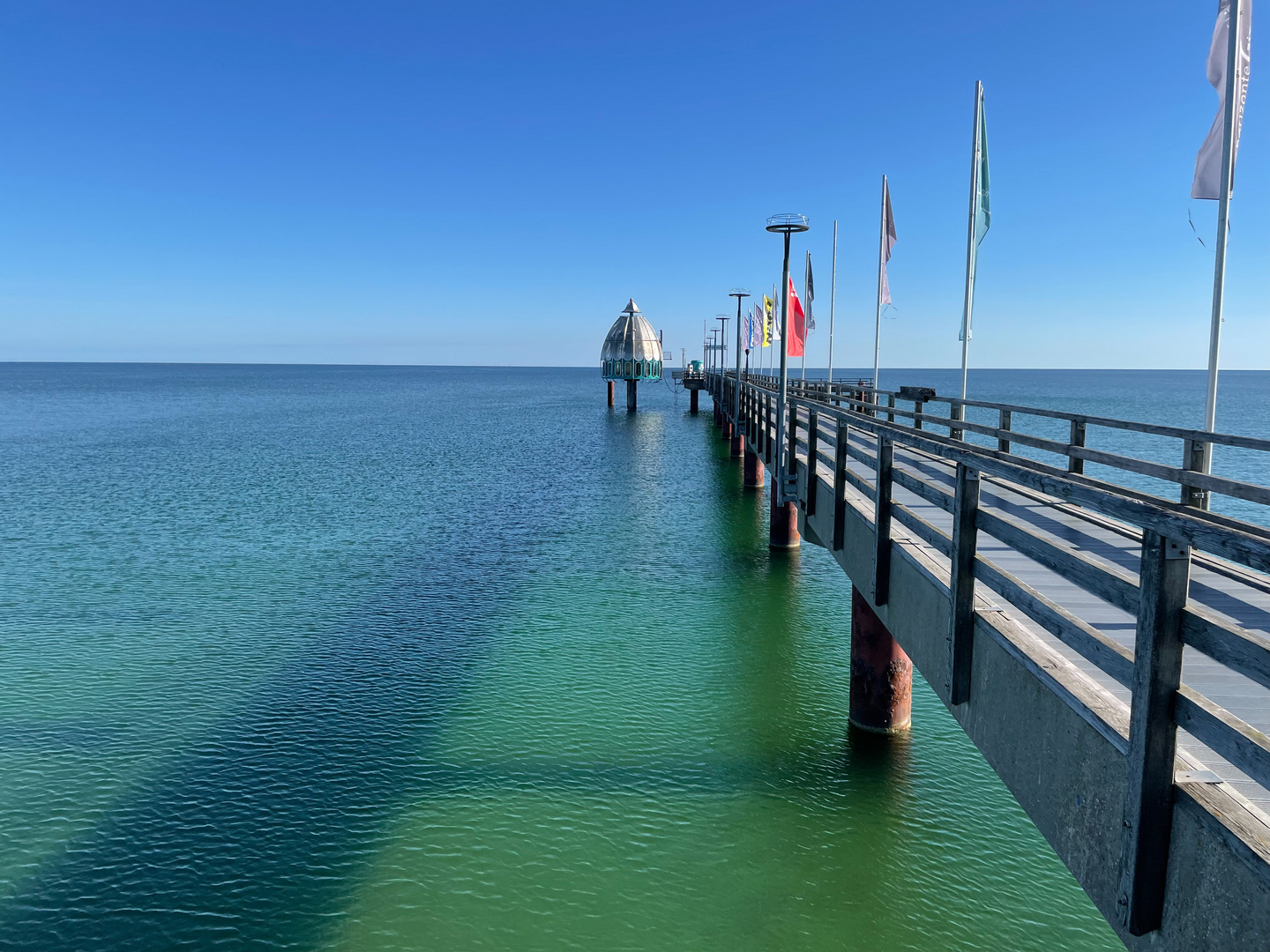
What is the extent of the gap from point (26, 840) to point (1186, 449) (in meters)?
12.7

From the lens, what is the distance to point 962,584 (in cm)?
551

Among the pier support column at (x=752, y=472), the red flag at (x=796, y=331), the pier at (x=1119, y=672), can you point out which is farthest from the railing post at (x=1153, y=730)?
the pier support column at (x=752, y=472)

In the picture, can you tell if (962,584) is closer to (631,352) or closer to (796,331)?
(796,331)

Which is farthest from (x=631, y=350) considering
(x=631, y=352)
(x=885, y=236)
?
(x=885, y=236)

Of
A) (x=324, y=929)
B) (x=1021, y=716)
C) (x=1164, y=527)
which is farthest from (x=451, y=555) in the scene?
(x=1164, y=527)

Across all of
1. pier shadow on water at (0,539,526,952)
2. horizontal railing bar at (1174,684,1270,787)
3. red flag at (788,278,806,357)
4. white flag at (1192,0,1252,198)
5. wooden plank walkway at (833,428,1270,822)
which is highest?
white flag at (1192,0,1252,198)

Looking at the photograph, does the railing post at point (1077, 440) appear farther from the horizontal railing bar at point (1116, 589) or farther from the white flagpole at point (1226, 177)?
the horizontal railing bar at point (1116, 589)

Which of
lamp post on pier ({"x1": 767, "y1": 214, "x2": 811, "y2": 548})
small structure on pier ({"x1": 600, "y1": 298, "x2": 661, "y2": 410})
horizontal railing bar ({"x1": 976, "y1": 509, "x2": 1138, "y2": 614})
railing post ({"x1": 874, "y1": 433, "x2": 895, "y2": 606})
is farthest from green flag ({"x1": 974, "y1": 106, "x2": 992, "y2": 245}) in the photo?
small structure on pier ({"x1": 600, "y1": 298, "x2": 661, "y2": 410})

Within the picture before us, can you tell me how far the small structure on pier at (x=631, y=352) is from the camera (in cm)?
9438

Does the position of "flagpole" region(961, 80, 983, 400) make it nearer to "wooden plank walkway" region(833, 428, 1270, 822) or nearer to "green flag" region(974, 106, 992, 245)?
"green flag" region(974, 106, 992, 245)

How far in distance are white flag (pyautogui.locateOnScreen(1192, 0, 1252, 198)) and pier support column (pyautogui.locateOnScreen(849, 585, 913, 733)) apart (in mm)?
7127

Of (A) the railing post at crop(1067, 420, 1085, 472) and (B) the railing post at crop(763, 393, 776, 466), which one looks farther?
(B) the railing post at crop(763, 393, 776, 466)

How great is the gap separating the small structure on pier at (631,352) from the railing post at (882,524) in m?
86.2

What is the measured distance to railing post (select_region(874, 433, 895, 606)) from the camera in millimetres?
7447
